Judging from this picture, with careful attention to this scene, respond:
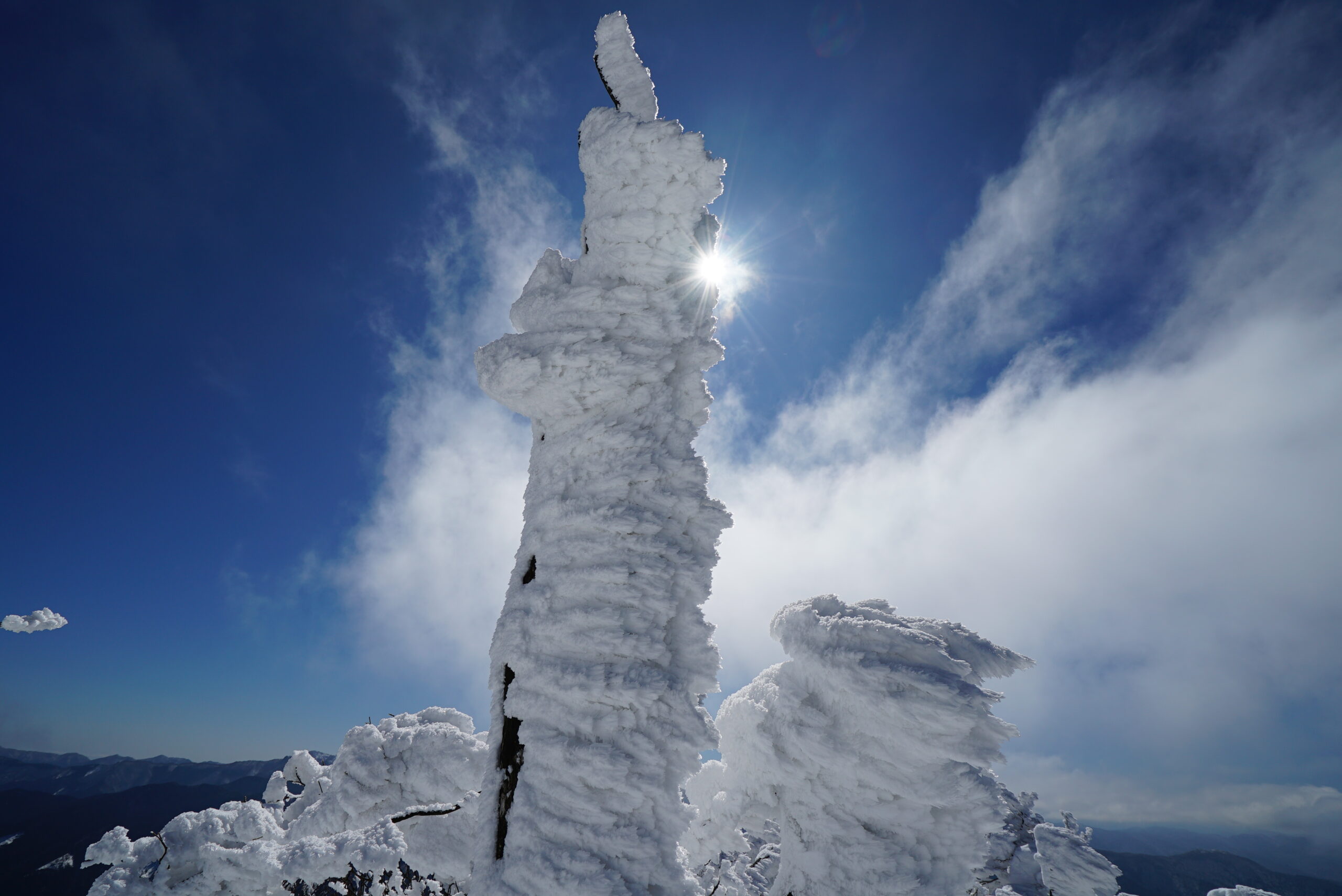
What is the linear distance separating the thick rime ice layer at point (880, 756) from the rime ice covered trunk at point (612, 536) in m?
3.29

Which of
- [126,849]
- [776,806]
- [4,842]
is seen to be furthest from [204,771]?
[776,806]

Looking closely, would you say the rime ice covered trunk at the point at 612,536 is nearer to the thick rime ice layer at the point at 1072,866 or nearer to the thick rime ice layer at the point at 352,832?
the thick rime ice layer at the point at 352,832

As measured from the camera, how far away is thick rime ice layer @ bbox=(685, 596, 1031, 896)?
714 cm

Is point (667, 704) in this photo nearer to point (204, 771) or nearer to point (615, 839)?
point (615, 839)

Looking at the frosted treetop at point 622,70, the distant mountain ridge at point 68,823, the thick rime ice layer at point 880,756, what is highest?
the frosted treetop at point 622,70

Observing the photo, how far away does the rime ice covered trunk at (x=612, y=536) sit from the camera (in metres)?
4.74

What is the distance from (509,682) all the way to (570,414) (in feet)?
10.0

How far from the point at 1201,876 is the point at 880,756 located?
98.3 m

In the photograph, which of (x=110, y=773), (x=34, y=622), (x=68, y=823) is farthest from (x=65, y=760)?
(x=34, y=622)

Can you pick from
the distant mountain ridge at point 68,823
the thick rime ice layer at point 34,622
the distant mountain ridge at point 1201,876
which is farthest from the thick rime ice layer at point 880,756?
the distant mountain ridge at point 1201,876

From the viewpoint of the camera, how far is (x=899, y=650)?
768 centimetres

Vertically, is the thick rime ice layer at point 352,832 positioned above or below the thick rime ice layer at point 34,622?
below

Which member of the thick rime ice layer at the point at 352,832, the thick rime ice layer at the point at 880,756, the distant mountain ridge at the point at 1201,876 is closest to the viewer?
the thick rime ice layer at the point at 880,756

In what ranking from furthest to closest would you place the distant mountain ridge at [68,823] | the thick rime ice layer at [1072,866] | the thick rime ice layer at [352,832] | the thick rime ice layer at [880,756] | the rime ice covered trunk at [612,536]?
the distant mountain ridge at [68,823] → the thick rime ice layer at [1072,866] → the thick rime ice layer at [352,832] → the thick rime ice layer at [880,756] → the rime ice covered trunk at [612,536]
